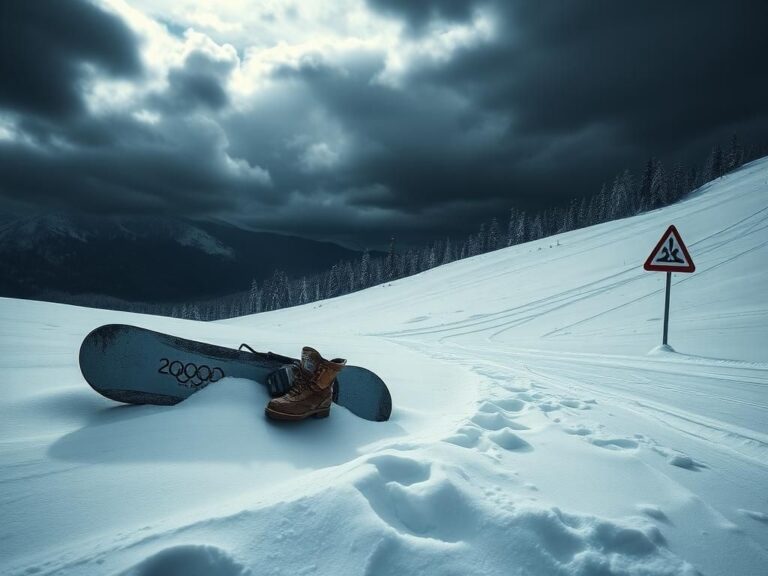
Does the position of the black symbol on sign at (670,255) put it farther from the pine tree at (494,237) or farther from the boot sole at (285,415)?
the pine tree at (494,237)

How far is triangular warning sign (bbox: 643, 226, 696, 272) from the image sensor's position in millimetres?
6043

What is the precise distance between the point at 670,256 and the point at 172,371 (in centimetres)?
781

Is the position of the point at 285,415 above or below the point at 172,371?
below

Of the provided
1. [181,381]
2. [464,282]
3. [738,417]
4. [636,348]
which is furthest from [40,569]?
[464,282]

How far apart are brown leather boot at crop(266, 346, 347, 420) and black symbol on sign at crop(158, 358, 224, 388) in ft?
2.14

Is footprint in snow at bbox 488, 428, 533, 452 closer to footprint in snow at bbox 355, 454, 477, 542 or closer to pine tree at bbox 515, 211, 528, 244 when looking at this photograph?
footprint in snow at bbox 355, 454, 477, 542

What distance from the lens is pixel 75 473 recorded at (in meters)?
1.57

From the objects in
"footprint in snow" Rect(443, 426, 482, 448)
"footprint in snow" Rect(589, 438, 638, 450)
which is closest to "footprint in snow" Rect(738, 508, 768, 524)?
"footprint in snow" Rect(589, 438, 638, 450)

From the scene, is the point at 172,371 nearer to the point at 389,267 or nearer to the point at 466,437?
the point at 466,437

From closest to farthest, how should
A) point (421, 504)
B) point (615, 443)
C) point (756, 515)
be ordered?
point (421, 504) → point (756, 515) → point (615, 443)

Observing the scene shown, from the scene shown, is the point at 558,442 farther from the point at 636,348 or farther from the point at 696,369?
the point at 636,348

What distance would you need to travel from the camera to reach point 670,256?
6188mm

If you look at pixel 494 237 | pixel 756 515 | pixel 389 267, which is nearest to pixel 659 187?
pixel 494 237

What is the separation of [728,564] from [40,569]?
7.86ft
